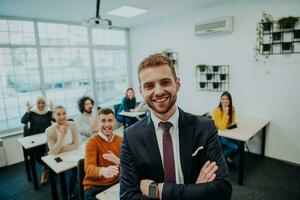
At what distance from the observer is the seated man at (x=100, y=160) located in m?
1.87

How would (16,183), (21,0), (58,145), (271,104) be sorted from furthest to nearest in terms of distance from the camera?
(271,104) → (16,183) → (21,0) → (58,145)

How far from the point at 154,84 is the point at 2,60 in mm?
4157

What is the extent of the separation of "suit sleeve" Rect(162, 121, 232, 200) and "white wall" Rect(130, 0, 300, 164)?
299 centimetres

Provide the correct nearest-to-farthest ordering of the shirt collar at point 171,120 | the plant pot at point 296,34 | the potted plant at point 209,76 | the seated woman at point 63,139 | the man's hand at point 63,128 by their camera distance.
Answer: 1. the shirt collar at point 171,120
2. the seated woman at point 63,139
3. the man's hand at point 63,128
4. the plant pot at point 296,34
5. the potted plant at point 209,76

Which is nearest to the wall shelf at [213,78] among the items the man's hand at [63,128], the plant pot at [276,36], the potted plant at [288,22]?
the plant pot at [276,36]

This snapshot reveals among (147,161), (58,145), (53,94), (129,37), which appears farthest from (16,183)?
(129,37)

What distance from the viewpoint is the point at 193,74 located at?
462 cm

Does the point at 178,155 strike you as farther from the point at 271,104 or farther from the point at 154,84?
the point at 271,104

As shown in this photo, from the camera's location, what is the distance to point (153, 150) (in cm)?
112

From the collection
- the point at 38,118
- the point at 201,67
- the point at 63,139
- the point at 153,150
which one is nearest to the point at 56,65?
the point at 38,118

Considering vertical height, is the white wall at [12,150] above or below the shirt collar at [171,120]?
below

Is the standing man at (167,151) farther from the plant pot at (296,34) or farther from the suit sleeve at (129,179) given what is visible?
the plant pot at (296,34)

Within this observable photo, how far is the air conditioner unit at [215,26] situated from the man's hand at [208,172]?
11.0ft

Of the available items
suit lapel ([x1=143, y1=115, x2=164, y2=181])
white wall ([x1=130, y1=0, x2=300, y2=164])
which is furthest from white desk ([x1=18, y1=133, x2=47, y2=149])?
white wall ([x1=130, y1=0, x2=300, y2=164])
